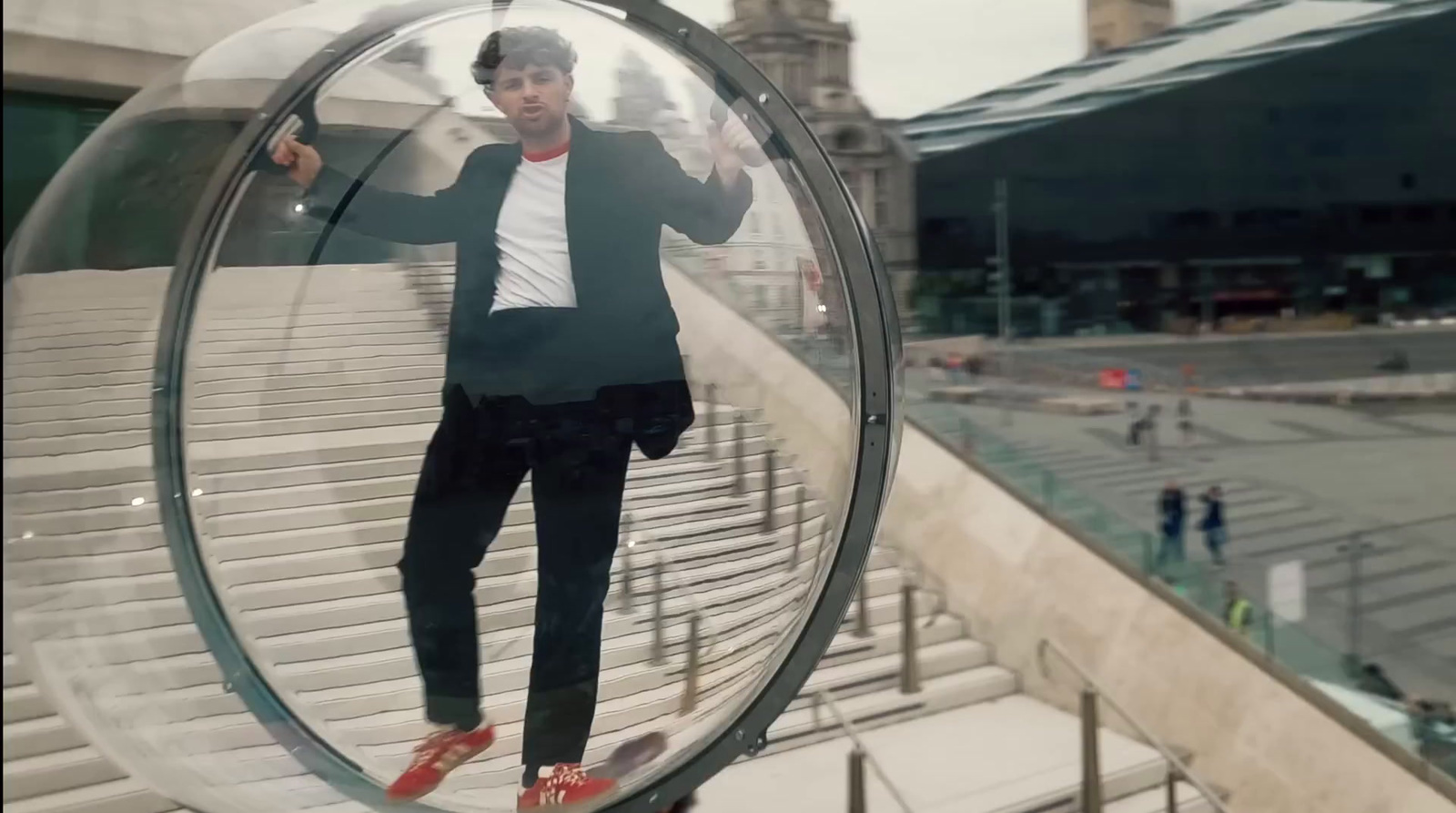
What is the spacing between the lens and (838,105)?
2.53 meters

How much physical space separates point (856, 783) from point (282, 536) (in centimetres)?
116

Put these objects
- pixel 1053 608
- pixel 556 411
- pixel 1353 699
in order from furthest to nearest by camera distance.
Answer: pixel 1053 608, pixel 1353 699, pixel 556 411

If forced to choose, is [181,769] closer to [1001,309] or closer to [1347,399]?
[1001,309]

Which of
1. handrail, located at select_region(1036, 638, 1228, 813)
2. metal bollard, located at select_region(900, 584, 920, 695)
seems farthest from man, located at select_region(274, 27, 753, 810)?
handrail, located at select_region(1036, 638, 1228, 813)

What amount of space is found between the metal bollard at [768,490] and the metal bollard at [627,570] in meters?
0.16

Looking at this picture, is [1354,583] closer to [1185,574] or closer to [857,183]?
[1185,574]

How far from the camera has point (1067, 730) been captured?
92.1 inches

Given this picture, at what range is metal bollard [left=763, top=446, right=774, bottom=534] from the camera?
1148mm

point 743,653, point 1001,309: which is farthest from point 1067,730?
point 743,653

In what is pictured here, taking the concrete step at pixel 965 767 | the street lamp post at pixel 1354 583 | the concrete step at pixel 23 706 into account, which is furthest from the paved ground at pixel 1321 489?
the concrete step at pixel 23 706

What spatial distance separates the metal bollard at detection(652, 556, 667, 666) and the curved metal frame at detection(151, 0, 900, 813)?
0.15 metres

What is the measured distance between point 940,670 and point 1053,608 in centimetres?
34

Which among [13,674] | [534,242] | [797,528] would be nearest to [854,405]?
[797,528]

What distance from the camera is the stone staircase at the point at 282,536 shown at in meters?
1.03
